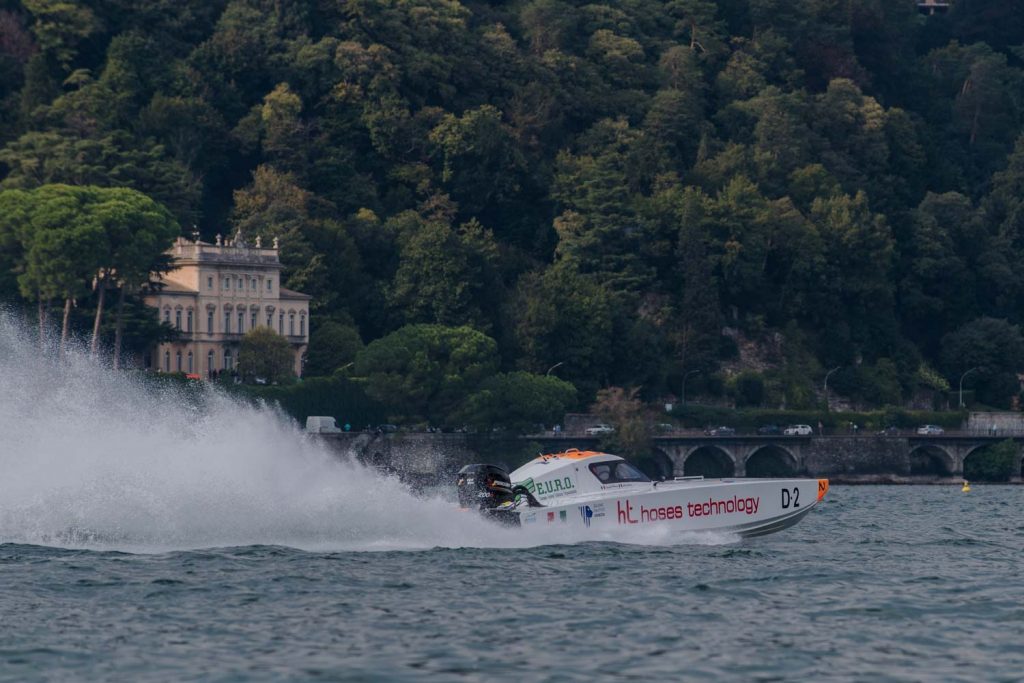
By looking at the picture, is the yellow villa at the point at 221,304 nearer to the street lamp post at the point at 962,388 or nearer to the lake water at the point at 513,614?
the street lamp post at the point at 962,388

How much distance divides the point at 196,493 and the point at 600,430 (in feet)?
337

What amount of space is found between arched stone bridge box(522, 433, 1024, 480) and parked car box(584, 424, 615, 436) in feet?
16.3

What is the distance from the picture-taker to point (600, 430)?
155m

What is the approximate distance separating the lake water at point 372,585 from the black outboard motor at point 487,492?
0.46m

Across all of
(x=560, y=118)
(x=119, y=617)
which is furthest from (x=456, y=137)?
(x=119, y=617)

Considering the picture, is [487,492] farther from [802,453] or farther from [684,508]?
[802,453]

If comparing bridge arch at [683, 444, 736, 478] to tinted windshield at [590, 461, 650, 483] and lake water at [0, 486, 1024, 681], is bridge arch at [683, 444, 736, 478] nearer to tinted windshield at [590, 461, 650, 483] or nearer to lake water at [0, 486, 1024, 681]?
lake water at [0, 486, 1024, 681]

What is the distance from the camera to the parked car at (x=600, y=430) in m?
155

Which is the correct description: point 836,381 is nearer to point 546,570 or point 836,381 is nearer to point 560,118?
point 560,118

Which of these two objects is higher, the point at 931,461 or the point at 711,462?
the point at 931,461

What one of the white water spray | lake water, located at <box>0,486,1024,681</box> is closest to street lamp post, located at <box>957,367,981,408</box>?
lake water, located at <box>0,486,1024,681</box>

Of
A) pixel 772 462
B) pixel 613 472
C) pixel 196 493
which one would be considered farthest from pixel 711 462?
pixel 196 493

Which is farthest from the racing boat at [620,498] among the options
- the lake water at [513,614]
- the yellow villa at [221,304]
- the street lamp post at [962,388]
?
the street lamp post at [962,388]

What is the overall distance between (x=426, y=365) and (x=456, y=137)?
41.5 m
